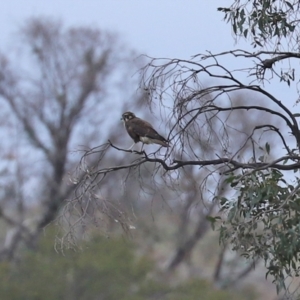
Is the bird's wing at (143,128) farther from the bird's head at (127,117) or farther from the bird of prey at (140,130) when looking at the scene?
the bird's head at (127,117)

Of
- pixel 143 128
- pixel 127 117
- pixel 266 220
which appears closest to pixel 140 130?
pixel 143 128

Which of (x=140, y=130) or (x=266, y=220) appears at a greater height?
(x=140, y=130)

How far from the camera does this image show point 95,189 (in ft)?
22.0

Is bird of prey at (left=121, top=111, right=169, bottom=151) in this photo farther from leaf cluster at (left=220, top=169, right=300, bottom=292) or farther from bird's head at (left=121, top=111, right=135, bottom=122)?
leaf cluster at (left=220, top=169, right=300, bottom=292)

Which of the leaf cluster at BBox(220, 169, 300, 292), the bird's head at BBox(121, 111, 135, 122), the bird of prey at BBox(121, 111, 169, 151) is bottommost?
the leaf cluster at BBox(220, 169, 300, 292)

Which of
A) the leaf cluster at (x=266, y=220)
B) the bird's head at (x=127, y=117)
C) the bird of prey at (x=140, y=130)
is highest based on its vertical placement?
the bird's head at (x=127, y=117)

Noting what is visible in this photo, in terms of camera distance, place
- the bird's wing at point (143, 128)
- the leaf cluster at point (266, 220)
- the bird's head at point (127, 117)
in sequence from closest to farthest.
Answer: the leaf cluster at point (266, 220) < the bird's wing at point (143, 128) < the bird's head at point (127, 117)

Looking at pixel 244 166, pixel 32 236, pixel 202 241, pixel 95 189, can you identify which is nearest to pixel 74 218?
pixel 95 189

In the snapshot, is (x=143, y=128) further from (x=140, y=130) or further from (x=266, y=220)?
(x=266, y=220)

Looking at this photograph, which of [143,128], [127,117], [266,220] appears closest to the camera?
[266,220]

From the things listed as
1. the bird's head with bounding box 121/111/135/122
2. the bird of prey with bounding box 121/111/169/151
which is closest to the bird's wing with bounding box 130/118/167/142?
the bird of prey with bounding box 121/111/169/151

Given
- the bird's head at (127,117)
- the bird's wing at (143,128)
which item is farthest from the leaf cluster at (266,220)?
the bird's head at (127,117)

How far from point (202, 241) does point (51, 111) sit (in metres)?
6.57

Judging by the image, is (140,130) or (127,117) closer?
(140,130)
